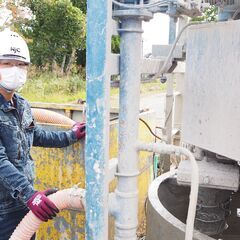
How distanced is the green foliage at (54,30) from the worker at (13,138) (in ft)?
52.2

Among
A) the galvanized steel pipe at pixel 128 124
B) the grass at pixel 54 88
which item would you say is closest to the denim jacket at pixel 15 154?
the galvanized steel pipe at pixel 128 124

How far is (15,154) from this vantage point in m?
2.34

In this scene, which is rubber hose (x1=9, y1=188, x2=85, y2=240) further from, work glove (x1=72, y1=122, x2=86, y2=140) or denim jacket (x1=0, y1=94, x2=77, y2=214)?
work glove (x1=72, y1=122, x2=86, y2=140)

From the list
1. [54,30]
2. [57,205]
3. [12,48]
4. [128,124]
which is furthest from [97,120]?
[54,30]

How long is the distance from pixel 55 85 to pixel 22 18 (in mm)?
3971

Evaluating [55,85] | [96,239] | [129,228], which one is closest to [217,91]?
[129,228]

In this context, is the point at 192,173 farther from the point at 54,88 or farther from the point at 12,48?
the point at 54,88

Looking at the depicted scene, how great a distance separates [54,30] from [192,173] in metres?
17.9

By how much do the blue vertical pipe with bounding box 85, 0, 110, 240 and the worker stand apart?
0.61 meters

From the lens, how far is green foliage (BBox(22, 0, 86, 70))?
1783cm

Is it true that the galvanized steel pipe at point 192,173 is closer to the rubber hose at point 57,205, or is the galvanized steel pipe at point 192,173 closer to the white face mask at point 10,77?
the rubber hose at point 57,205

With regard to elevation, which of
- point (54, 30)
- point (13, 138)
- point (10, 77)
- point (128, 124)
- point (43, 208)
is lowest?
point (43, 208)

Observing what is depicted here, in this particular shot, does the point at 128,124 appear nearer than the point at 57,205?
Yes

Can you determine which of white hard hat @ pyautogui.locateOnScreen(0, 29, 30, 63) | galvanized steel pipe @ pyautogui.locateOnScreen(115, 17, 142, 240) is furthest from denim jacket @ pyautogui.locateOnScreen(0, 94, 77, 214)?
galvanized steel pipe @ pyautogui.locateOnScreen(115, 17, 142, 240)
